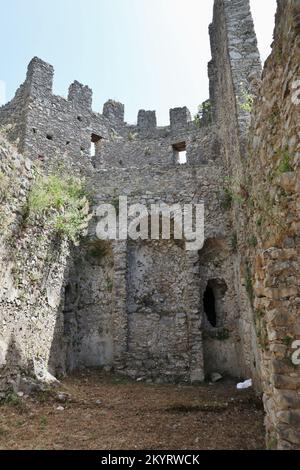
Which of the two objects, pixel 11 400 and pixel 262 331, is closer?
pixel 262 331

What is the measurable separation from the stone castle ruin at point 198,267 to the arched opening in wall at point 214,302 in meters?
0.03

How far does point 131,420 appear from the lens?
563 cm

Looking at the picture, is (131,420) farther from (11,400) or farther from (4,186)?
(4,186)

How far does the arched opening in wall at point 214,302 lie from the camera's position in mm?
10055

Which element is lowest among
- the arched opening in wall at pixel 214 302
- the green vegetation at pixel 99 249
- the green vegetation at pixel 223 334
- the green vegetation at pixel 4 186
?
the green vegetation at pixel 223 334

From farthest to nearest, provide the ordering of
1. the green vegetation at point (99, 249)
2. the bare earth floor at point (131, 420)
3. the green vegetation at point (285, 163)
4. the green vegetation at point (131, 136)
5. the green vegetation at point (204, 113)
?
the green vegetation at point (131, 136) < the green vegetation at point (204, 113) < the green vegetation at point (99, 249) < the bare earth floor at point (131, 420) < the green vegetation at point (285, 163)

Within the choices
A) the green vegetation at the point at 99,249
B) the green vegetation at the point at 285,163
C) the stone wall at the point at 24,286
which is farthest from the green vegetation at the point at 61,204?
the green vegetation at the point at 285,163

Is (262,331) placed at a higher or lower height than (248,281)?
lower

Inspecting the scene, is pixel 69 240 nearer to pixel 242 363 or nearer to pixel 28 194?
pixel 28 194

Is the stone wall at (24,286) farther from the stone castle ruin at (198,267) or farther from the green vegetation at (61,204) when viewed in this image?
the green vegetation at (61,204)

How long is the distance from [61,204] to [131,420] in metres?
4.78

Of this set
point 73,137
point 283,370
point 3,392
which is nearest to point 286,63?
point 283,370

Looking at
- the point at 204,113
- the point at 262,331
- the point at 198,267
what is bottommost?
the point at 262,331

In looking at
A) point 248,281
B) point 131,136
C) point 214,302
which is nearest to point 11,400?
point 248,281
